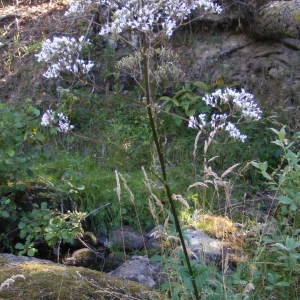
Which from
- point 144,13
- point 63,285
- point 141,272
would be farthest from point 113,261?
point 144,13

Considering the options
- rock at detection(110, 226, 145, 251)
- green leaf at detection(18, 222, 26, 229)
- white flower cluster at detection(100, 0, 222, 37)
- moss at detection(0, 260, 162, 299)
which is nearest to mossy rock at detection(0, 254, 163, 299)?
moss at detection(0, 260, 162, 299)

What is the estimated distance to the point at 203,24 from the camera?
792cm

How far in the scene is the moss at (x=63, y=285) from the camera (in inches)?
106

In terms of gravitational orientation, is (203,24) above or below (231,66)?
above

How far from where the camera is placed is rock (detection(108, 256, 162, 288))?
382 centimetres

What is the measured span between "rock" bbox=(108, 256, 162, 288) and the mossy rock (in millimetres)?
795

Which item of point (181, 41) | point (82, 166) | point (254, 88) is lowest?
point (82, 166)

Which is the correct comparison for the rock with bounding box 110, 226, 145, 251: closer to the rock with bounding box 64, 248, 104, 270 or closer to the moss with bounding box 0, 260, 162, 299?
the rock with bounding box 64, 248, 104, 270

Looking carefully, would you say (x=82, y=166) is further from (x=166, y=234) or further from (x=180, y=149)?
(x=166, y=234)

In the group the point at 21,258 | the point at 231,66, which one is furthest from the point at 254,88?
the point at 21,258

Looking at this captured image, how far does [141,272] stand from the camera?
157 inches

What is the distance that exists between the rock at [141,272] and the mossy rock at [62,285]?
0.80 meters

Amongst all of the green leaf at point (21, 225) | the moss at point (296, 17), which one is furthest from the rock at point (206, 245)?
the moss at point (296, 17)

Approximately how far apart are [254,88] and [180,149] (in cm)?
135
